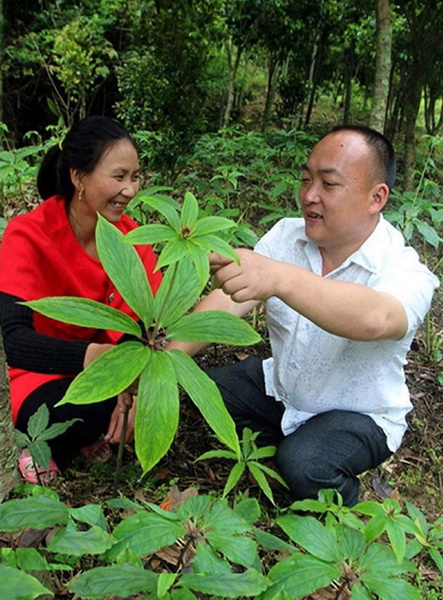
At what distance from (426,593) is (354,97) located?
1183 cm

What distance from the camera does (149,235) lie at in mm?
897

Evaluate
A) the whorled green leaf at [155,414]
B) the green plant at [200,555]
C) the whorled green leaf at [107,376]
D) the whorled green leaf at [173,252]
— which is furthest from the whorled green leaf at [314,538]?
the whorled green leaf at [173,252]

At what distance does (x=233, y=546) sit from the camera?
0.96m

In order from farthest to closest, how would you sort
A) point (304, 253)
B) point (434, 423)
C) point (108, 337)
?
point (434, 423), point (108, 337), point (304, 253)

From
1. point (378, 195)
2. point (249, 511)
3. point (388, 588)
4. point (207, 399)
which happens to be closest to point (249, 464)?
point (249, 511)

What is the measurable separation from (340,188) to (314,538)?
109cm

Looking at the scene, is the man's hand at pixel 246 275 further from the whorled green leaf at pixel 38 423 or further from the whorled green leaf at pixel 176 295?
the whorled green leaf at pixel 38 423

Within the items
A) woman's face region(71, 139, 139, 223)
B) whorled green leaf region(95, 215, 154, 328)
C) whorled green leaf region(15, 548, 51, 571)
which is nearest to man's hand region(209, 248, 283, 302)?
whorled green leaf region(95, 215, 154, 328)

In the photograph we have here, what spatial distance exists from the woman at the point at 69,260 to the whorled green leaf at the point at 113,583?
94 cm

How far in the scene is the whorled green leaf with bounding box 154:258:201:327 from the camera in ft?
3.45

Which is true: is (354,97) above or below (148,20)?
below

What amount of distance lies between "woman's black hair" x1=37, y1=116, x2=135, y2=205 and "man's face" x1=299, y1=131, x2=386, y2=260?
2.56 ft

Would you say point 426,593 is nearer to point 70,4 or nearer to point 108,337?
point 108,337

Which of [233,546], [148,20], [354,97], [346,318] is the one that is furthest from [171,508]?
A: [354,97]
